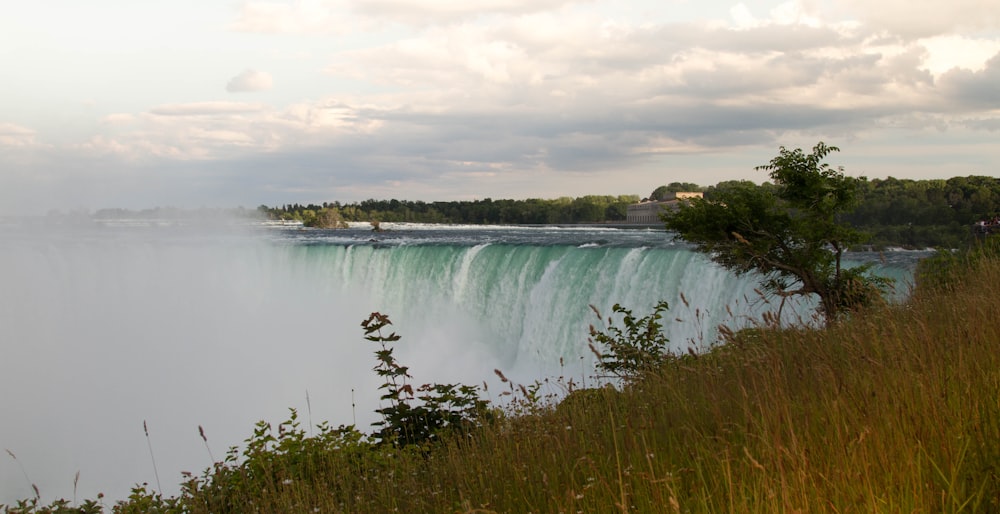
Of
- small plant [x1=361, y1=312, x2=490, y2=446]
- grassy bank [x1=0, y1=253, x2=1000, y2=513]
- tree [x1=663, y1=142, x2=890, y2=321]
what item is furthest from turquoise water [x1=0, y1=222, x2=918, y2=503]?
grassy bank [x1=0, y1=253, x2=1000, y2=513]

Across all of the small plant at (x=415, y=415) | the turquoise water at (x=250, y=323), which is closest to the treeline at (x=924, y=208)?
the turquoise water at (x=250, y=323)

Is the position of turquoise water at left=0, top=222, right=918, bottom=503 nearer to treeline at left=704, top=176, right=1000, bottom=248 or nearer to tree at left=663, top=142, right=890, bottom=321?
tree at left=663, top=142, right=890, bottom=321

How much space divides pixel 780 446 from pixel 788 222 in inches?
586

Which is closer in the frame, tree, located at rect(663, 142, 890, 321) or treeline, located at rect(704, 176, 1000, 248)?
A: tree, located at rect(663, 142, 890, 321)

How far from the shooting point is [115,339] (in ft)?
126

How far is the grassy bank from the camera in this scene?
2.80m

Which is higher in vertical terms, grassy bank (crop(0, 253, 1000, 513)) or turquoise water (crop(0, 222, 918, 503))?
grassy bank (crop(0, 253, 1000, 513))

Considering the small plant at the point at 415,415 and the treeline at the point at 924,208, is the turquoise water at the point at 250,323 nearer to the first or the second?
the treeline at the point at 924,208

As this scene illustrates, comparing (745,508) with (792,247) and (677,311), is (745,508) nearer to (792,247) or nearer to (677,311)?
(792,247)

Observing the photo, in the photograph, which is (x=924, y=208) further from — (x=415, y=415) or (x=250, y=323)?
(x=415, y=415)

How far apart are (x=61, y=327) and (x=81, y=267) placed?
4499mm

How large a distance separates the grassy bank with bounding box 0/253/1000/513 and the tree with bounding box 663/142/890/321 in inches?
417

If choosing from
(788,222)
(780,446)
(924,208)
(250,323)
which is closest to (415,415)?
(780,446)

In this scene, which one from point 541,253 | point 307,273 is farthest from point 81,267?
point 541,253
